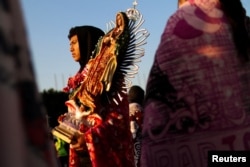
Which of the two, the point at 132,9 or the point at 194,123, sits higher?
the point at 132,9

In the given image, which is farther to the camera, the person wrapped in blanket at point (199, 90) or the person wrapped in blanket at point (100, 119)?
the person wrapped in blanket at point (100, 119)

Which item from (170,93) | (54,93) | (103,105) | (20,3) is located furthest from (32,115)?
(54,93)

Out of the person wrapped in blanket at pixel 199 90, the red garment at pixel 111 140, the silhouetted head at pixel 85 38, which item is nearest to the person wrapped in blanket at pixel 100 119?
the red garment at pixel 111 140

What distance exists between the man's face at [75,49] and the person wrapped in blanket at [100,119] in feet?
0.79

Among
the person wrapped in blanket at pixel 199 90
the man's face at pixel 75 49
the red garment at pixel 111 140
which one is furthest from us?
the man's face at pixel 75 49

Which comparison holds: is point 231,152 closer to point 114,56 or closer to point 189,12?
point 189,12

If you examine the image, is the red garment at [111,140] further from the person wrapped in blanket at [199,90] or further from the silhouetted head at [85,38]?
the person wrapped in blanket at [199,90]

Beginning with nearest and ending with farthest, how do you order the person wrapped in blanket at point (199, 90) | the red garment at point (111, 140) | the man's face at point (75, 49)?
the person wrapped in blanket at point (199, 90), the red garment at point (111, 140), the man's face at point (75, 49)

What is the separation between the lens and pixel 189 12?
75.0 inches

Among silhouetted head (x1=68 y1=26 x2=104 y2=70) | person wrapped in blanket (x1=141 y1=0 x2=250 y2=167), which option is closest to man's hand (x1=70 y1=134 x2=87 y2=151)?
silhouetted head (x1=68 y1=26 x2=104 y2=70)

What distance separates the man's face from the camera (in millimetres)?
4047

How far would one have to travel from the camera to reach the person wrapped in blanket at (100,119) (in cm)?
364

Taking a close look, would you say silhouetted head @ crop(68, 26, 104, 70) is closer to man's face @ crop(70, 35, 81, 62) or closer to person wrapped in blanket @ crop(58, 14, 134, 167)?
man's face @ crop(70, 35, 81, 62)

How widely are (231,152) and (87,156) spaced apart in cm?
202
